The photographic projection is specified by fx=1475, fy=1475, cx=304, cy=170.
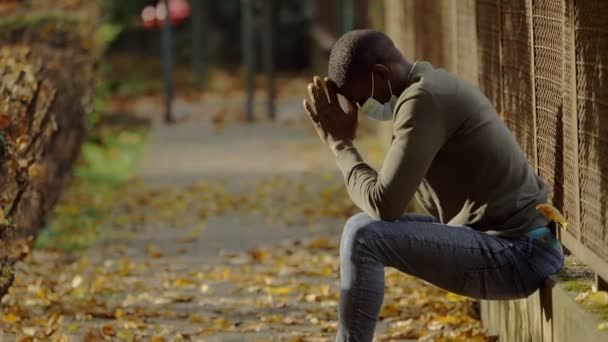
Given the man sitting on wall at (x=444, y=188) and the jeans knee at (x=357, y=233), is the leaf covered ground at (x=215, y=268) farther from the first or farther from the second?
the jeans knee at (x=357, y=233)

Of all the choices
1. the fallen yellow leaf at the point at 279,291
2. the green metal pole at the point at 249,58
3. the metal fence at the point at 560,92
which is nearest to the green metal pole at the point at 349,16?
the green metal pole at the point at 249,58

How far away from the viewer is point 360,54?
5070 mm

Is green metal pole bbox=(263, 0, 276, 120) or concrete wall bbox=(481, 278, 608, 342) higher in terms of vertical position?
concrete wall bbox=(481, 278, 608, 342)

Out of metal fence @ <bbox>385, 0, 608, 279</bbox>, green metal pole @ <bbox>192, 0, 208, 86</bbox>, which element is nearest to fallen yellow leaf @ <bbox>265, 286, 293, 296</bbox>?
metal fence @ <bbox>385, 0, 608, 279</bbox>

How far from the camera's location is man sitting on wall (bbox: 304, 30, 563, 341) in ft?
16.7

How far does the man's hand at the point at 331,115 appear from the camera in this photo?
525cm

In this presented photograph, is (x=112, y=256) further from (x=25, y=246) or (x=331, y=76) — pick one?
(x=331, y=76)

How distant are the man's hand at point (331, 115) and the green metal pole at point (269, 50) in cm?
1274

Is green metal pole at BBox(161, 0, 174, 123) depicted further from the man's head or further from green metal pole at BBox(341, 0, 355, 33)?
the man's head

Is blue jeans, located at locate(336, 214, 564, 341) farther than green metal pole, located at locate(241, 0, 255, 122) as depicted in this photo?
No

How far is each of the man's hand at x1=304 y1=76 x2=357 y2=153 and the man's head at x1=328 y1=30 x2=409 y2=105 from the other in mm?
77

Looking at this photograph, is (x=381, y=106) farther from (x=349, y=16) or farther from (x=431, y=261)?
(x=349, y=16)

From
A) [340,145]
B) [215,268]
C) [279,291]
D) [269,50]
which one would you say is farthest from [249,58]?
[340,145]

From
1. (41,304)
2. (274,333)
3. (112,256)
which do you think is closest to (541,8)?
(274,333)
